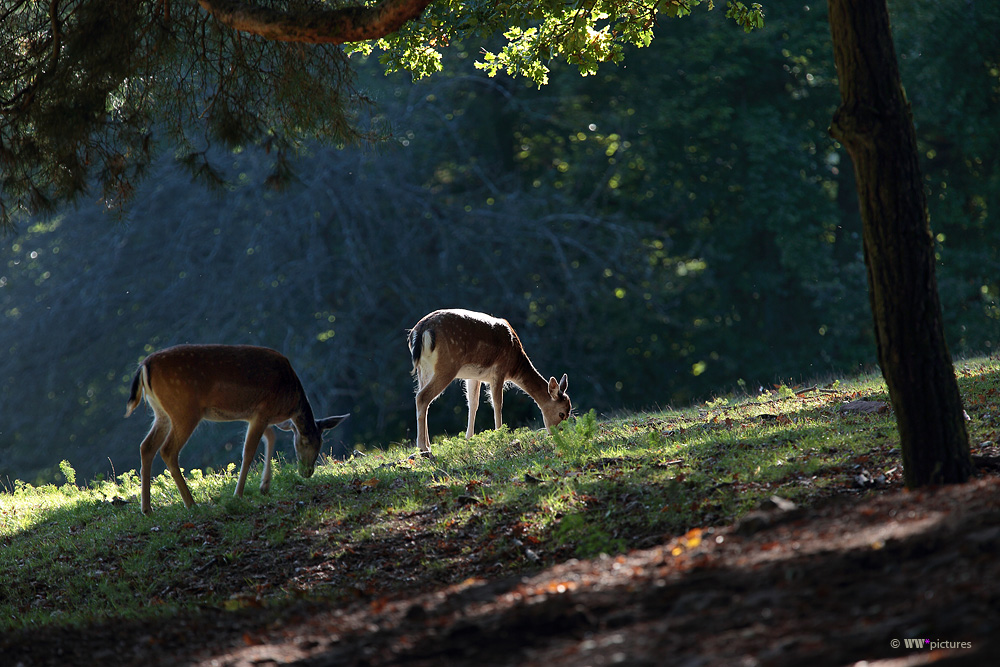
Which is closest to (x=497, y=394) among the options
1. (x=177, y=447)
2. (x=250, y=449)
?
(x=250, y=449)

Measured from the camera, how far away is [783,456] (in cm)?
773

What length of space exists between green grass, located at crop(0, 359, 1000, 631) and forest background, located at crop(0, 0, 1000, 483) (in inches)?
501

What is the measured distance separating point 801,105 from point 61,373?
2020 centimetres

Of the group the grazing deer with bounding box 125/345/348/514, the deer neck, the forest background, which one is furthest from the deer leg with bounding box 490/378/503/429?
the forest background

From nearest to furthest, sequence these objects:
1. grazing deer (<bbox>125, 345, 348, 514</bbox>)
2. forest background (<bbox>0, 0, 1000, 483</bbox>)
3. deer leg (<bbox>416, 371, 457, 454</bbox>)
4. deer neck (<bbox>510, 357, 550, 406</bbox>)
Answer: grazing deer (<bbox>125, 345, 348, 514</bbox>)
deer leg (<bbox>416, 371, 457, 454</bbox>)
deer neck (<bbox>510, 357, 550, 406</bbox>)
forest background (<bbox>0, 0, 1000, 483</bbox>)

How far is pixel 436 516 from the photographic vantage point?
7.66 metres

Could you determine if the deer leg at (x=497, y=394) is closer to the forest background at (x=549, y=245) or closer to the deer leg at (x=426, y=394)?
the deer leg at (x=426, y=394)

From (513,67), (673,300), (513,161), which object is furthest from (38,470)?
(513,67)

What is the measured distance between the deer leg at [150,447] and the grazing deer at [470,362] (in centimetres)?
282

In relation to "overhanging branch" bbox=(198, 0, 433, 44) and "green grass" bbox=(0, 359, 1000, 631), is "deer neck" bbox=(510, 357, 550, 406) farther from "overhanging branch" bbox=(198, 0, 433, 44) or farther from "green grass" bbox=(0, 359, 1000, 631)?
"overhanging branch" bbox=(198, 0, 433, 44)

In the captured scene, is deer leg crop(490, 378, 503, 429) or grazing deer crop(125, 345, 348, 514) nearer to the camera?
grazing deer crop(125, 345, 348, 514)

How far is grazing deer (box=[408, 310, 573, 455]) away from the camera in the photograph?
1192 cm

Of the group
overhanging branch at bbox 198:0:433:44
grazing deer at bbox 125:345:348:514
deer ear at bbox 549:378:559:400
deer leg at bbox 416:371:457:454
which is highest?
overhanging branch at bbox 198:0:433:44

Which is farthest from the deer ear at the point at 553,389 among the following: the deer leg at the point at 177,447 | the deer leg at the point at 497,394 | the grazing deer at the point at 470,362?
the deer leg at the point at 177,447
